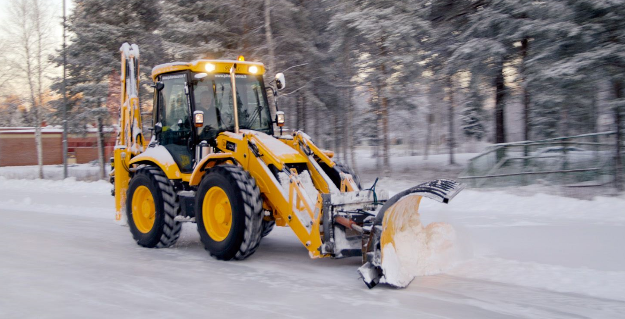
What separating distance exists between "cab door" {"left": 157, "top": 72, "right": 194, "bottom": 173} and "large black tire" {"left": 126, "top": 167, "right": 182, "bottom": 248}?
39 cm

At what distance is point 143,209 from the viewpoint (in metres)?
8.90

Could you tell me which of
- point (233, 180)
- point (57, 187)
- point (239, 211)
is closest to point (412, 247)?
point (239, 211)

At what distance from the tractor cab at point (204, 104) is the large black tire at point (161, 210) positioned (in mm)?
400

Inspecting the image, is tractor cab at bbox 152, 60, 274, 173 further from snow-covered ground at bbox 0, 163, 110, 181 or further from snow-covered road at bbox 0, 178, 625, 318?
snow-covered ground at bbox 0, 163, 110, 181

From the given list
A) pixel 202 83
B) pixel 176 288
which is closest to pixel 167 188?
pixel 202 83

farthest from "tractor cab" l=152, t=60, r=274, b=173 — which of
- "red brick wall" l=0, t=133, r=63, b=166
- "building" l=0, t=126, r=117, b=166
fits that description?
"red brick wall" l=0, t=133, r=63, b=166

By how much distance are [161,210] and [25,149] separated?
4749 centimetres

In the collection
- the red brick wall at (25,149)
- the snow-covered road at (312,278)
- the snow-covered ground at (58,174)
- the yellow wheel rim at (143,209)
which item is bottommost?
the snow-covered road at (312,278)

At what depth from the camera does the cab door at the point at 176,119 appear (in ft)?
27.1

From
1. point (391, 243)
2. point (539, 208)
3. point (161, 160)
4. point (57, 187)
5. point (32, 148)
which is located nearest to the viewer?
point (391, 243)

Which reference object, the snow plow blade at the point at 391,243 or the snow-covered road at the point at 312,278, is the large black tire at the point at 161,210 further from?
the snow plow blade at the point at 391,243

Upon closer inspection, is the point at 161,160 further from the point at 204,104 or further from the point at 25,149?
the point at 25,149

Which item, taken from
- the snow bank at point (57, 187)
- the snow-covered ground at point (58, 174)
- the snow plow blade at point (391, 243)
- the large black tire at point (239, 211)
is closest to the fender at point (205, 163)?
the large black tire at point (239, 211)

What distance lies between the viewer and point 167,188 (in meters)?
8.34
